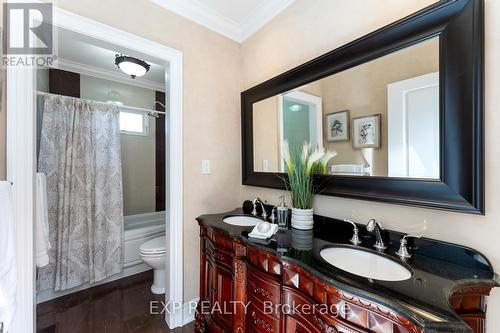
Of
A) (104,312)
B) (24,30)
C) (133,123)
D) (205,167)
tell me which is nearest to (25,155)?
(24,30)

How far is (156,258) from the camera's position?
2.04m

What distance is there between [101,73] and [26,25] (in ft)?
5.97

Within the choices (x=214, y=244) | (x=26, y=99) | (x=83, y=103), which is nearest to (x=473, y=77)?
(x=214, y=244)

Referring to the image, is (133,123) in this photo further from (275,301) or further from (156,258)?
(275,301)

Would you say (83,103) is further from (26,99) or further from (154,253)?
(154,253)

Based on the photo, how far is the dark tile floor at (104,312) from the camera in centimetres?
166

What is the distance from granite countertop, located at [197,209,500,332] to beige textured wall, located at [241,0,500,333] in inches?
3.1

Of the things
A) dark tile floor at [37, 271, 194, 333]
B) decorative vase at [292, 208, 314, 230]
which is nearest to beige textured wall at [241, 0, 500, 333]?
decorative vase at [292, 208, 314, 230]

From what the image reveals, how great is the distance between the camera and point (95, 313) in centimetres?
182

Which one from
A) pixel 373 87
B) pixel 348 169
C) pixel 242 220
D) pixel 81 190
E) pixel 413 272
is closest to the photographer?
pixel 413 272

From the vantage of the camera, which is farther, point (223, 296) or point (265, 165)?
point (265, 165)

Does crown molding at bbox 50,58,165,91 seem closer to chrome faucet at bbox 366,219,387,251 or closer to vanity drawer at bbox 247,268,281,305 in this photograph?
vanity drawer at bbox 247,268,281,305

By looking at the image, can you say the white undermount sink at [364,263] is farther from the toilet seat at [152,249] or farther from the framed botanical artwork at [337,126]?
the toilet seat at [152,249]

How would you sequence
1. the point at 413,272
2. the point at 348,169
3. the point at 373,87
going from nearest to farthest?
the point at 413,272 → the point at 373,87 → the point at 348,169
